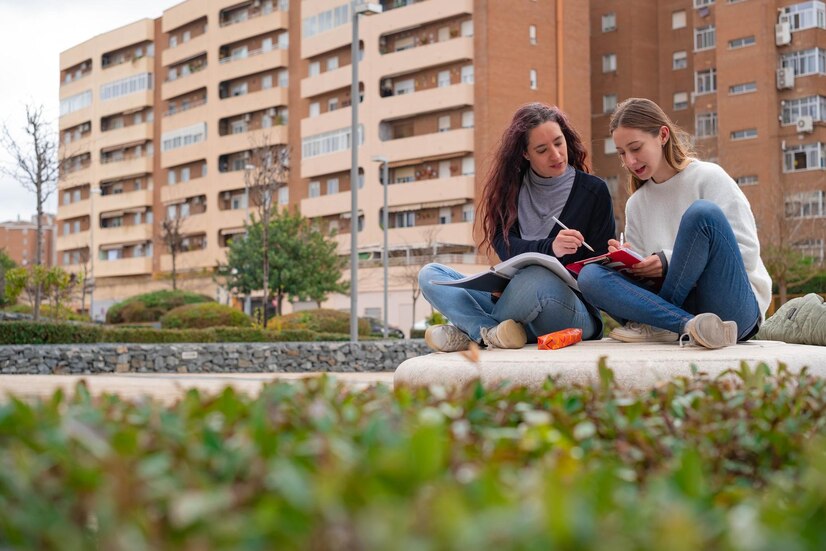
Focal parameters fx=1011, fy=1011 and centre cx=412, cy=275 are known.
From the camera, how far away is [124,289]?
65.1 m

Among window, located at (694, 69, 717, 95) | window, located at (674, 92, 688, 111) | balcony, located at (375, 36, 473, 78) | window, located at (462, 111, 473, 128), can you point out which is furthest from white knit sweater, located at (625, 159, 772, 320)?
window, located at (674, 92, 688, 111)

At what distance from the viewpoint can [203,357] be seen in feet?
61.3

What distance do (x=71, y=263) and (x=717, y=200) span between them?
A: 236ft

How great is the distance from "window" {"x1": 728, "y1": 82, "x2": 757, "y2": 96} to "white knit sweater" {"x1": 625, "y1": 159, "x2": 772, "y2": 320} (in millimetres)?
43705

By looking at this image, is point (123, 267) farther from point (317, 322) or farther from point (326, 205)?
point (317, 322)

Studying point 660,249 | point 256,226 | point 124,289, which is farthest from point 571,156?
point 124,289

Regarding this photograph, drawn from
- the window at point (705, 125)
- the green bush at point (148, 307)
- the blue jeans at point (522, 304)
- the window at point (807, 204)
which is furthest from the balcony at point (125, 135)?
the blue jeans at point (522, 304)

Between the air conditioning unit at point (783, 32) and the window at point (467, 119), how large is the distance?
46.1 ft

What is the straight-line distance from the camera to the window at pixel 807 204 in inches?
1681

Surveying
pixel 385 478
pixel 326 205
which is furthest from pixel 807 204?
pixel 385 478

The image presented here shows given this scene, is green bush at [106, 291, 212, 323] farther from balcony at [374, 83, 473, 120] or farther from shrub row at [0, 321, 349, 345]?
shrub row at [0, 321, 349, 345]

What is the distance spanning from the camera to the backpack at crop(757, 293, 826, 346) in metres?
5.39

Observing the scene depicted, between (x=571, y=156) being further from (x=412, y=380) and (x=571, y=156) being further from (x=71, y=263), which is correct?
(x=71, y=263)

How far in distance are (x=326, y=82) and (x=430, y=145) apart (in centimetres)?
872
